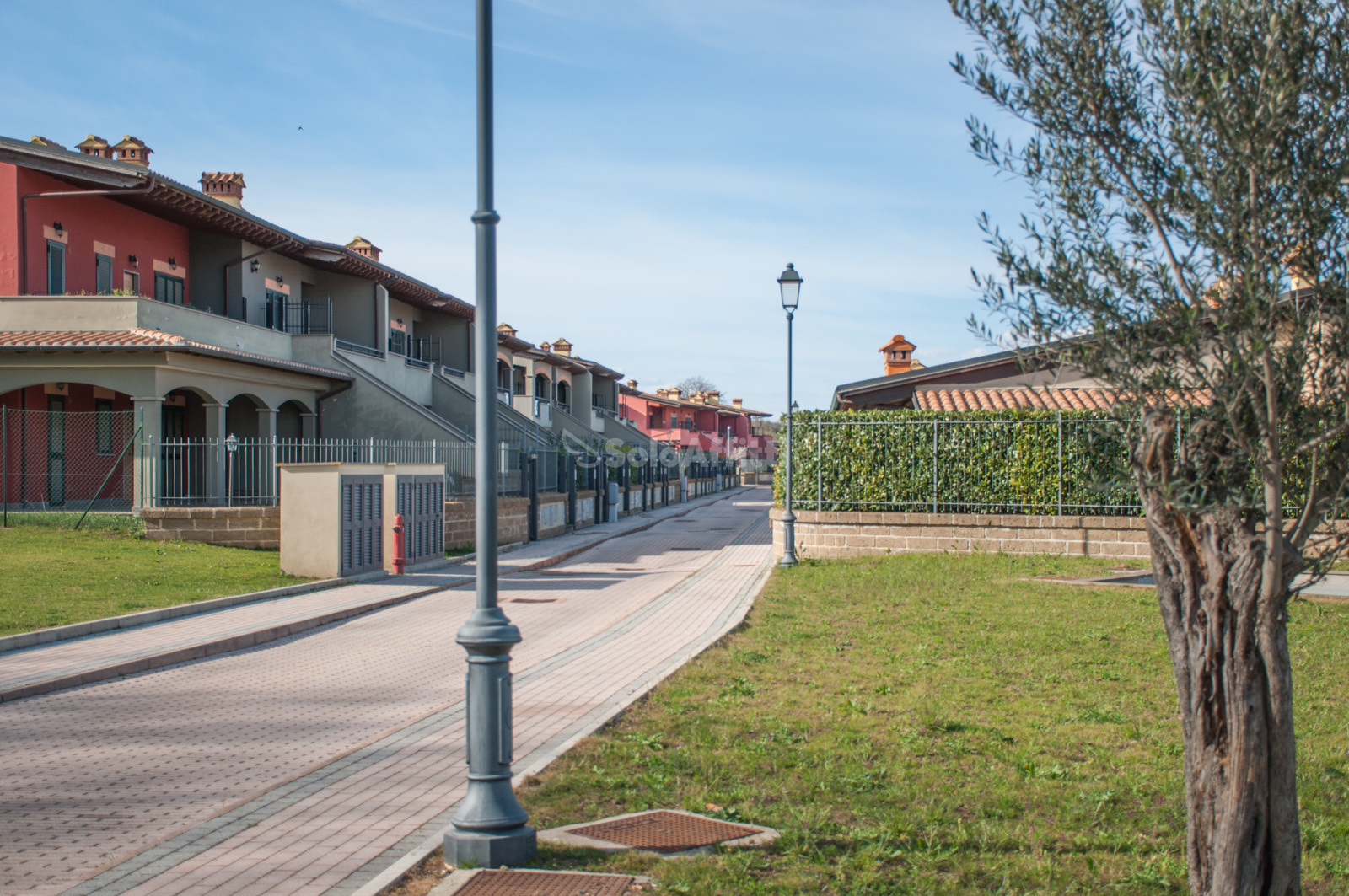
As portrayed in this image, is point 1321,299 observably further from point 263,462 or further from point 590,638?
point 263,462

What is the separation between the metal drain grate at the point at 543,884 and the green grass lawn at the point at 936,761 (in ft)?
0.58

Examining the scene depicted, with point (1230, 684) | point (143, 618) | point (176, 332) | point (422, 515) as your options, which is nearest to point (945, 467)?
point (422, 515)

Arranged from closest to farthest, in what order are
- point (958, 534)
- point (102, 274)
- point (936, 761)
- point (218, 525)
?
point (936, 761) < point (958, 534) < point (218, 525) < point (102, 274)

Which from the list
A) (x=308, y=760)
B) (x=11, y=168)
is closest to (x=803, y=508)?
(x=308, y=760)

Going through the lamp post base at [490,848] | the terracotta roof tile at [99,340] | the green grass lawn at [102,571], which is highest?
the terracotta roof tile at [99,340]

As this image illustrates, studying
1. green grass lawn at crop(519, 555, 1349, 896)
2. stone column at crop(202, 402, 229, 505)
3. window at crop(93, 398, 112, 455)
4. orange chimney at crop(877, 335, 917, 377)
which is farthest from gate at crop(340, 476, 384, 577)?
orange chimney at crop(877, 335, 917, 377)

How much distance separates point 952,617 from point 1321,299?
27.3 ft

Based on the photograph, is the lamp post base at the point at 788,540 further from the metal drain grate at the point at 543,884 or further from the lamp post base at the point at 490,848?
the metal drain grate at the point at 543,884

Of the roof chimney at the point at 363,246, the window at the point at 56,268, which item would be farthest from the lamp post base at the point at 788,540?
the roof chimney at the point at 363,246

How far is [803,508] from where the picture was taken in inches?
771

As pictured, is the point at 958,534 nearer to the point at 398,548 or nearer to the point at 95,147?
the point at 398,548

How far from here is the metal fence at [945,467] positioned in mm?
18266

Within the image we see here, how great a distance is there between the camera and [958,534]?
1847cm

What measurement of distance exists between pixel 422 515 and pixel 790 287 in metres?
7.91
